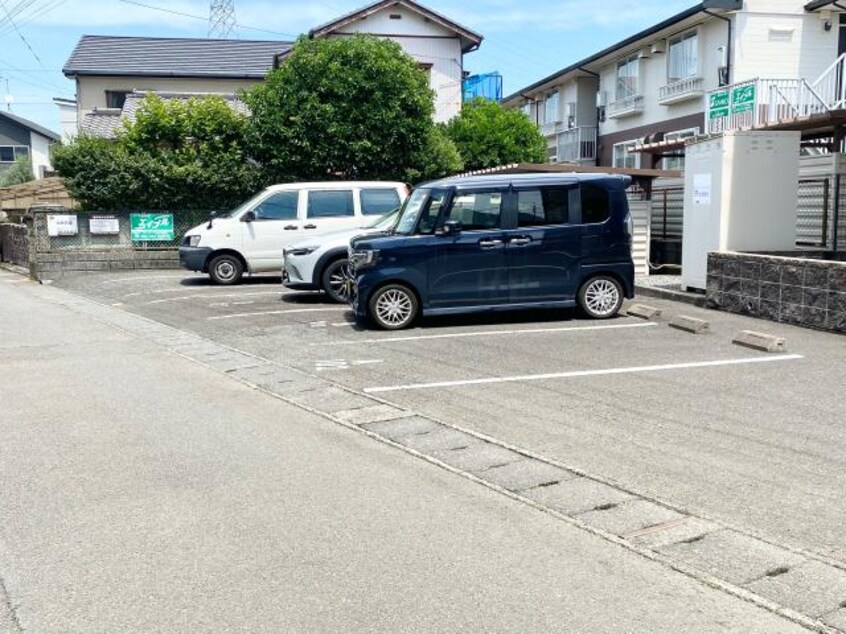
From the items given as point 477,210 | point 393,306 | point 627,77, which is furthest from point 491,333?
point 627,77

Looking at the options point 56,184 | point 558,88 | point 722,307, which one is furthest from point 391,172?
point 558,88

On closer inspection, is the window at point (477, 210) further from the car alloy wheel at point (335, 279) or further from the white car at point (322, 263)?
the car alloy wheel at point (335, 279)

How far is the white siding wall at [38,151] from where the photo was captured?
58312 mm

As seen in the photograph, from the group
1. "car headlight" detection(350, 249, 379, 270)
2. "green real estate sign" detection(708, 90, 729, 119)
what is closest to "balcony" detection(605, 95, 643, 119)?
"green real estate sign" detection(708, 90, 729, 119)

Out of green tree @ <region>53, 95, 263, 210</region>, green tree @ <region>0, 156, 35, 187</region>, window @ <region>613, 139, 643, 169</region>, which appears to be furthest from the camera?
green tree @ <region>0, 156, 35, 187</region>

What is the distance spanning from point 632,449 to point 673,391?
1.92 meters

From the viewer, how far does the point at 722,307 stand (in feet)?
41.3

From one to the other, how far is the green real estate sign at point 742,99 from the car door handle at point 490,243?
7.63 metres

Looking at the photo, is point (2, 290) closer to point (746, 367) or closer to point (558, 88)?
point (746, 367)

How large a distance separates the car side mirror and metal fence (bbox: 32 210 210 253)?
38.9ft

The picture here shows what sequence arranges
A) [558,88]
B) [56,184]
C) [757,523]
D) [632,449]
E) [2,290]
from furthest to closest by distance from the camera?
[558,88], [56,184], [2,290], [632,449], [757,523]

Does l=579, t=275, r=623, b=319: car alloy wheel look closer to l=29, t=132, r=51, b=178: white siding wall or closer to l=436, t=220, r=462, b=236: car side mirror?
l=436, t=220, r=462, b=236: car side mirror

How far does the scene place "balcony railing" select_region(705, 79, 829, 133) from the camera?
15977mm

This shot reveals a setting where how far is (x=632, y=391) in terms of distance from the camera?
7.86 meters
